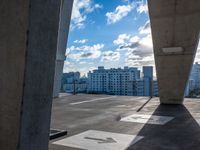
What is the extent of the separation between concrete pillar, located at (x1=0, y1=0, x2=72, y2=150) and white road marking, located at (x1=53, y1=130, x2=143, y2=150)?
1.77 meters

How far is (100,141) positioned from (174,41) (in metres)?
7.06

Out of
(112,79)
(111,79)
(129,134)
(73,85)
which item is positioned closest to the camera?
(129,134)

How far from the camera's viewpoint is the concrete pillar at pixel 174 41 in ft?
31.0

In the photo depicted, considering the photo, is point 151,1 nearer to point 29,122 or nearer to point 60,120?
point 60,120

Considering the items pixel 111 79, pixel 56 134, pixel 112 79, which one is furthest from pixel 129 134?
pixel 111 79

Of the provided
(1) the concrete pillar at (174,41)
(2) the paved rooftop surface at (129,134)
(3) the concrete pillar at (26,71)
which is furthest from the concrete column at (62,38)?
(3) the concrete pillar at (26,71)

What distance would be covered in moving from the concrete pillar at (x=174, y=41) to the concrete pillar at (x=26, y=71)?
777 centimetres

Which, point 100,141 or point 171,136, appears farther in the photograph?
point 171,136

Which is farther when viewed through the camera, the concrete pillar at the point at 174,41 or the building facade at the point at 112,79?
the building facade at the point at 112,79

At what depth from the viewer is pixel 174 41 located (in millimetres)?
10273

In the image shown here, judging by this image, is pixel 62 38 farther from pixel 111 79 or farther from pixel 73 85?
pixel 111 79

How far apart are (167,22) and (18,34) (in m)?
8.42

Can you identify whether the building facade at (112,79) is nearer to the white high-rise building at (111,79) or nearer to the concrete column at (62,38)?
the white high-rise building at (111,79)

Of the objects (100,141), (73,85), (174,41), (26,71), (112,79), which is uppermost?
(112,79)
